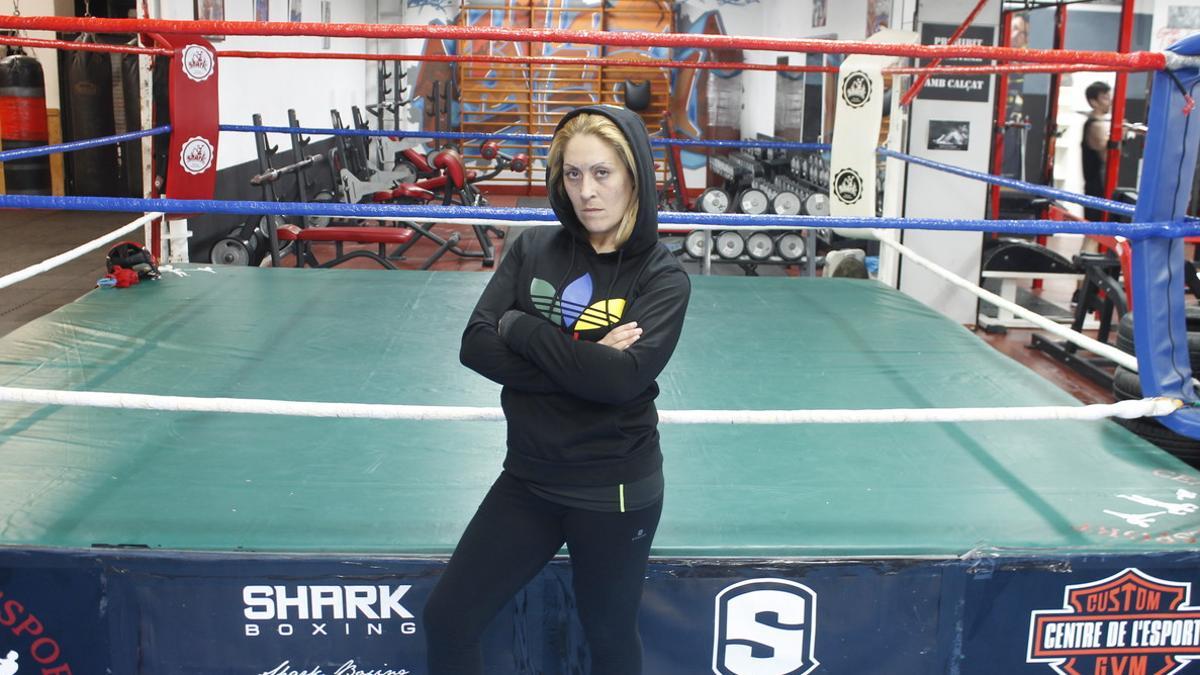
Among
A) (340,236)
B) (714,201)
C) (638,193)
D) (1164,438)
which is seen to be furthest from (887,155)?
(340,236)

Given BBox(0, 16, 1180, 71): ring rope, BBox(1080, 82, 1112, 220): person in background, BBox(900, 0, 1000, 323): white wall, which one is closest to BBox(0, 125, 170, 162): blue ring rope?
BBox(0, 16, 1180, 71): ring rope

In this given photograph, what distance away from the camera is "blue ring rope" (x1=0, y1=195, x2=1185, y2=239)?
1.59 metres

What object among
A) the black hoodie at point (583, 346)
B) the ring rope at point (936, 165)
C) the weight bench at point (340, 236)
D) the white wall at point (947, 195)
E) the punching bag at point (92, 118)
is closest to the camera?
the black hoodie at point (583, 346)

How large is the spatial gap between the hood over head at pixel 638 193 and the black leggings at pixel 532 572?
338 mm

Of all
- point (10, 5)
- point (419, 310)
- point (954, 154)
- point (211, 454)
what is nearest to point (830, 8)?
point (954, 154)

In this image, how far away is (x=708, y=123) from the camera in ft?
36.1

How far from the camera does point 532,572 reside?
1337 millimetres

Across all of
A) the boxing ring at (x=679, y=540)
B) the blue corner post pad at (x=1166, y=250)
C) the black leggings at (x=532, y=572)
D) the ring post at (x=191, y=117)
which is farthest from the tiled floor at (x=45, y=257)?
the blue corner post pad at (x=1166, y=250)

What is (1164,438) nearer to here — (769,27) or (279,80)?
(279,80)

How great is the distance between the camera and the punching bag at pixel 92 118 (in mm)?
8031

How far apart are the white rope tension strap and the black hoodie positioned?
11.2 inches

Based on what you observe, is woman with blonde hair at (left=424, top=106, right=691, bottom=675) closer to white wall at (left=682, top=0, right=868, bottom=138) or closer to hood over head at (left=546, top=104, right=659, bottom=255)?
hood over head at (left=546, top=104, right=659, bottom=255)

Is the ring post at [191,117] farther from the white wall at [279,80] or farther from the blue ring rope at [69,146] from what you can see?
the white wall at [279,80]

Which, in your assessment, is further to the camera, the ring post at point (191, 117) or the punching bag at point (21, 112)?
the punching bag at point (21, 112)
